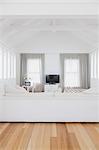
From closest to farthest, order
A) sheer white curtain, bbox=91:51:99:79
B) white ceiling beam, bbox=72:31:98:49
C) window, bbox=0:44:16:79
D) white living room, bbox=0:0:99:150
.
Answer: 1. white living room, bbox=0:0:99:150
2. window, bbox=0:44:16:79
3. sheer white curtain, bbox=91:51:99:79
4. white ceiling beam, bbox=72:31:98:49

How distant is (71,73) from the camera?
1180 centimetres

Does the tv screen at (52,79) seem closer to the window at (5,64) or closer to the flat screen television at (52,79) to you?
the flat screen television at (52,79)

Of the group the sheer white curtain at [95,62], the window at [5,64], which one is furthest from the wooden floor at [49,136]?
the sheer white curtain at [95,62]

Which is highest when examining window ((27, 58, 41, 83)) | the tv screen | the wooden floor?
window ((27, 58, 41, 83))

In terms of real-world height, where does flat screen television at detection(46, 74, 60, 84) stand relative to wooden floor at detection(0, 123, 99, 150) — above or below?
above

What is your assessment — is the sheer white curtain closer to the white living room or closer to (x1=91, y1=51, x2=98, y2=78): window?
(x1=91, y1=51, x2=98, y2=78): window

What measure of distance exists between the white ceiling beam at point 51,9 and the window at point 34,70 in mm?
8251

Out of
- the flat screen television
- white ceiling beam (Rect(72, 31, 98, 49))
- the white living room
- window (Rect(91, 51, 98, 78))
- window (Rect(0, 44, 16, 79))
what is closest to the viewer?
the white living room

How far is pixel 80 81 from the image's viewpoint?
11.8 metres

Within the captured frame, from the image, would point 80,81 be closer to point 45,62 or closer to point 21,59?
point 45,62

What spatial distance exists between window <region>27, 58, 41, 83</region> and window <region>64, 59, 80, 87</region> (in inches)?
60.1

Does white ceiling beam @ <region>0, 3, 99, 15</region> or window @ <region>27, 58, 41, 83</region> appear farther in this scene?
window @ <region>27, 58, 41, 83</region>

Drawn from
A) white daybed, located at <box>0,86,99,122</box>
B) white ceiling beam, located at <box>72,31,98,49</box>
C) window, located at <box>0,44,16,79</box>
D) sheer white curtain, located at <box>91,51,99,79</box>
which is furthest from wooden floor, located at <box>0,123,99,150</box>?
white ceiling beam, located at <box>72,31,98,49</box>

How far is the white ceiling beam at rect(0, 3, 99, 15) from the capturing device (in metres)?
3.38
